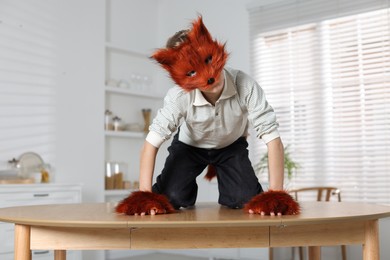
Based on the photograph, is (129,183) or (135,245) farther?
(129,183)

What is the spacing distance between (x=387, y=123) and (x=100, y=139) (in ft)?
8.25

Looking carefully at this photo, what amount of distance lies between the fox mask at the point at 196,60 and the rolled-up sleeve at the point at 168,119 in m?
0.20

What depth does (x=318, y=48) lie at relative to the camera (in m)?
4.42

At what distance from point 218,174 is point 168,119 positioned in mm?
417

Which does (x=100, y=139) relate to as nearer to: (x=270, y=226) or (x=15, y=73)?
(x=15, y=73)

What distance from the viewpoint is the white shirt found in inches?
70.9

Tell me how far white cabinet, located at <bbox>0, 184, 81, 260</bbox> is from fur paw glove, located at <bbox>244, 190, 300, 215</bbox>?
2.38 m

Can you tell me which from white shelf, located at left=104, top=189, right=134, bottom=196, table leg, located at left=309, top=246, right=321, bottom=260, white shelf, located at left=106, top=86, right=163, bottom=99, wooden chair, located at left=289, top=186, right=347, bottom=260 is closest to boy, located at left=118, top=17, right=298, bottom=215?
table leg, located at left=309, top=246, right=321, bottom=260

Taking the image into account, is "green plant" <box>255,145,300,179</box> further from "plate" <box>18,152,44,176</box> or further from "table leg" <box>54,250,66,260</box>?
"table leg" <box>54,250,66,260</box>

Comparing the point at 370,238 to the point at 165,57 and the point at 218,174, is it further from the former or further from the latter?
the point at 165,57

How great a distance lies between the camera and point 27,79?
162 inches

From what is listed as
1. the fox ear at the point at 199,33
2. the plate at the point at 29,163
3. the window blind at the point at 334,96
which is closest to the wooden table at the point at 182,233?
the fox ear at the point at 199,33

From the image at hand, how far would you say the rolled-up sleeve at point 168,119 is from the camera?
70.9 inches

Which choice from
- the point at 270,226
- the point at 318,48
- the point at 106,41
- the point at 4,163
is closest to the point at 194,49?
the point at 270,226
